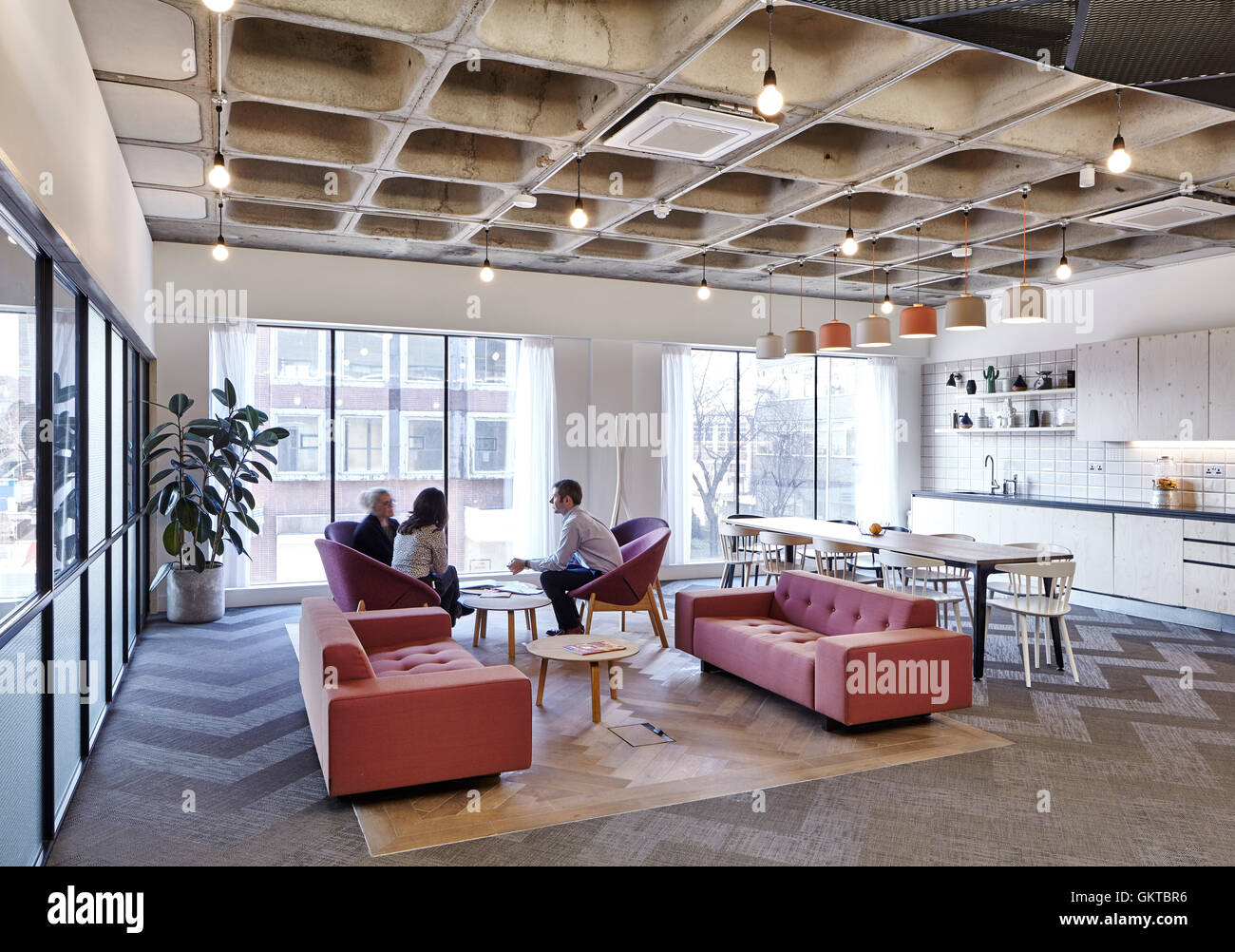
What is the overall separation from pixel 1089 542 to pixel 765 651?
462 cm

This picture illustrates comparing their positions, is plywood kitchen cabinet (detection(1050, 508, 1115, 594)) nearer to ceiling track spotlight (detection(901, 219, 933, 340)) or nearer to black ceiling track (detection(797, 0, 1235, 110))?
ceiling track spotlight (detection(901, 219, 933, 340))

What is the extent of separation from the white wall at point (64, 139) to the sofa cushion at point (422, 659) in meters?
2.23

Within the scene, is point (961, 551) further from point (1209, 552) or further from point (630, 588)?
point (1209, 552)

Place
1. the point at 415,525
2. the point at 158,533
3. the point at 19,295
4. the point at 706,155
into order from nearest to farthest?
the point at 19,295
the point at 706,155
the point at 415,525
the point at 158,533

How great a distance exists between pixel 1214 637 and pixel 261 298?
8.47 metres

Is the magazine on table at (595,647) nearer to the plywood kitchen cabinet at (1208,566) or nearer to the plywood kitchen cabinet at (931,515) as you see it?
the plywood kitchen cabinet at (1208,566)

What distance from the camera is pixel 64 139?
3.26 metres

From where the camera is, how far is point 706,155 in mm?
5086

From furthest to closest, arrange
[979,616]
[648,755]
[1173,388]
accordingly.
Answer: [1173,388]
[979,616]
[648,755]

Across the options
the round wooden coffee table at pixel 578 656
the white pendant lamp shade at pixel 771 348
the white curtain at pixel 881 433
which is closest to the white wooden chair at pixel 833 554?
the white pendant lamp shade at pixel 771 348

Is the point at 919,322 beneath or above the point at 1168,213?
beneath

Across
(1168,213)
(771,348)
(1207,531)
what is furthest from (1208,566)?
(771,348)
